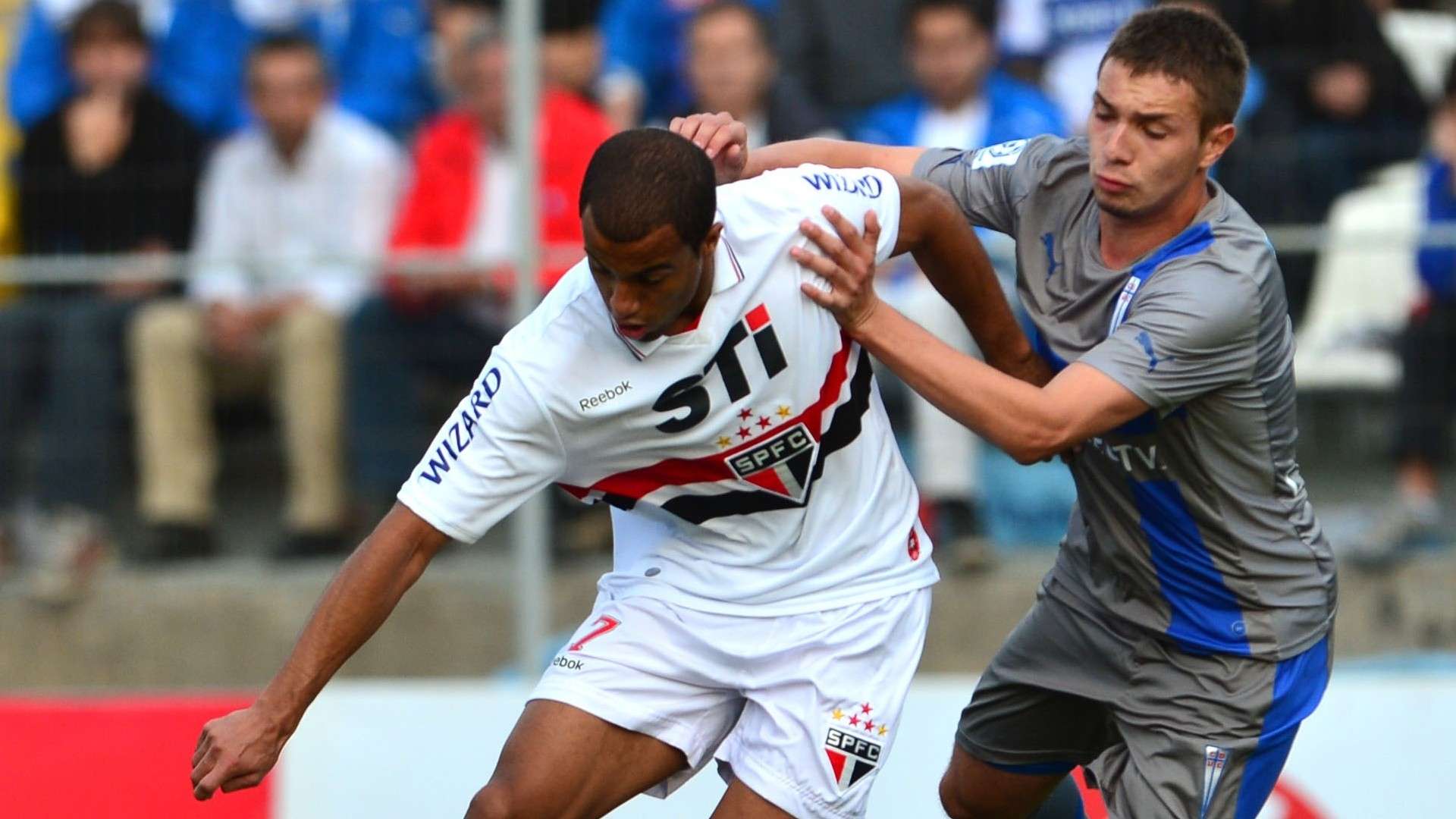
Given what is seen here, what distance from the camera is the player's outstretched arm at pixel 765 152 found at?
3.90m

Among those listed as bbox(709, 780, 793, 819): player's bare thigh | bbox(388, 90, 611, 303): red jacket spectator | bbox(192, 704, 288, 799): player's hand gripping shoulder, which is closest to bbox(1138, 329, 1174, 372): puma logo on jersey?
bbox(709, 780, 793, 819): player's bare thigh

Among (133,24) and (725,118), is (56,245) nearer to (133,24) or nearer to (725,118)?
(133,24)

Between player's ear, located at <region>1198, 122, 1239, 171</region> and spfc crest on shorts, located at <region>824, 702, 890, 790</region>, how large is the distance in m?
1.29

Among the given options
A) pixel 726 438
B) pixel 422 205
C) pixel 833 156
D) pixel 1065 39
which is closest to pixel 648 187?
pixel 726 438

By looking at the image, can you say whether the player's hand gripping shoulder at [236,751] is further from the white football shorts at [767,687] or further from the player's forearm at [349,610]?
the white football shorts at [767,687]

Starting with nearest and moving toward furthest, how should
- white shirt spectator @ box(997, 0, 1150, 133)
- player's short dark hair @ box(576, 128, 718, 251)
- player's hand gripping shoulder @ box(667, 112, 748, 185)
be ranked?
player's short dark hair @ box(576, 128, 718, 251), player's hand gripping shoulder @ box(667, 112, 748, 185), white shirt spectator @ box(997, 0, 1150, 133)

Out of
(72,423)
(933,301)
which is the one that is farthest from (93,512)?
(933,301)

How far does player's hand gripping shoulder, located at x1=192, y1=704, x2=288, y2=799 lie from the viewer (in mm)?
3514

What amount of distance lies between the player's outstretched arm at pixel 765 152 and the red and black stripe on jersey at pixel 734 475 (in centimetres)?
44

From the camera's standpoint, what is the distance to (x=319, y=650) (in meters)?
3.63

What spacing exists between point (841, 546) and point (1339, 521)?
3.29 m

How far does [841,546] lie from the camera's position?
159 inches

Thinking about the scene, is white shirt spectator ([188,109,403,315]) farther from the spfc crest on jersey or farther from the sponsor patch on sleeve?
the spfc crest on jersey

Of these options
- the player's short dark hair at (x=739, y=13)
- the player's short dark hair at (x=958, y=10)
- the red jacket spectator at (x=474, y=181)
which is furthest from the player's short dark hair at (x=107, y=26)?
the player's short dark hair at (x=958, y=10)
